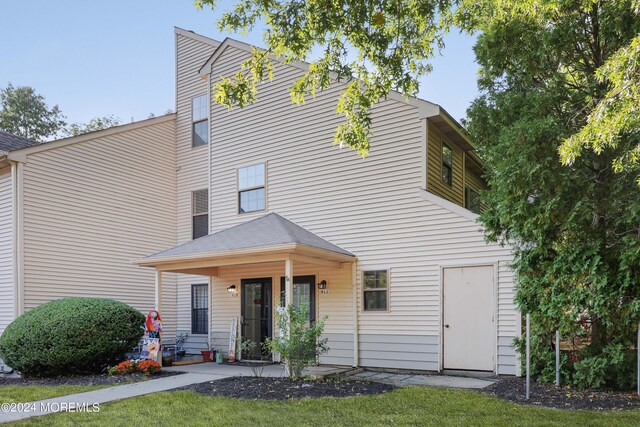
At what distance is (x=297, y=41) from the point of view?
7566mm

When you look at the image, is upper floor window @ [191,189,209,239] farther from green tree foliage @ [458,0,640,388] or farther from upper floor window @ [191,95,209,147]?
green tree foliage @ [458,0,640,388]

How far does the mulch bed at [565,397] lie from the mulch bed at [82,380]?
19.8 ft

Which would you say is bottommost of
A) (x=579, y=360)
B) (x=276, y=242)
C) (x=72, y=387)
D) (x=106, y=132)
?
(x=72, y=387)

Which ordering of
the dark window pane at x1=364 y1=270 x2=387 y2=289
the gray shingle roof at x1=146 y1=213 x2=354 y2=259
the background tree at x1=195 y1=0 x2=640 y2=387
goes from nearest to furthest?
1. the background tree at x1=195 y1=0 x2=640 y2=387
2. the gray shingle roof at x1=146 y1=213 x2=354 y2=259
3. the dark window pane at x1=364 y1=270 x2=387 y2=289

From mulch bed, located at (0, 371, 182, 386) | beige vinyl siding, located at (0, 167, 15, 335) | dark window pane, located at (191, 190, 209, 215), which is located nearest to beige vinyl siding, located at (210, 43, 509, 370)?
dark window pane, located at (191, 190, 209, 215)

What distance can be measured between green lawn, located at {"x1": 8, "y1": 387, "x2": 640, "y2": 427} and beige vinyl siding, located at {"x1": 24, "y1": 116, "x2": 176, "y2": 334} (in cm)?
597

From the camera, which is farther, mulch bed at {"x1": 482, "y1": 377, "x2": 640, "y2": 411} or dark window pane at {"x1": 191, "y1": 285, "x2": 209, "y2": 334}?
dark window pane at {"x1": 191, "y1": 285, "x2": 209, "y2": 334}

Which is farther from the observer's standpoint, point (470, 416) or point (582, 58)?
point (582, 58)

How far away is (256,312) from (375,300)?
10.4ft

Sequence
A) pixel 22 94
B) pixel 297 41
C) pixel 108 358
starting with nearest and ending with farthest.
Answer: pixel 297 41, pixel 108 358, pixel 22 94

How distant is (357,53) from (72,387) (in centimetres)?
718

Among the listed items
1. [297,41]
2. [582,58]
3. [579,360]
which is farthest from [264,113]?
[579,360]

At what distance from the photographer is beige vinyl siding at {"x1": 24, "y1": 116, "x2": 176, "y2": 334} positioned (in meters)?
11.7

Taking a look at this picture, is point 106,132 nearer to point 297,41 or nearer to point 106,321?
point 106,321
